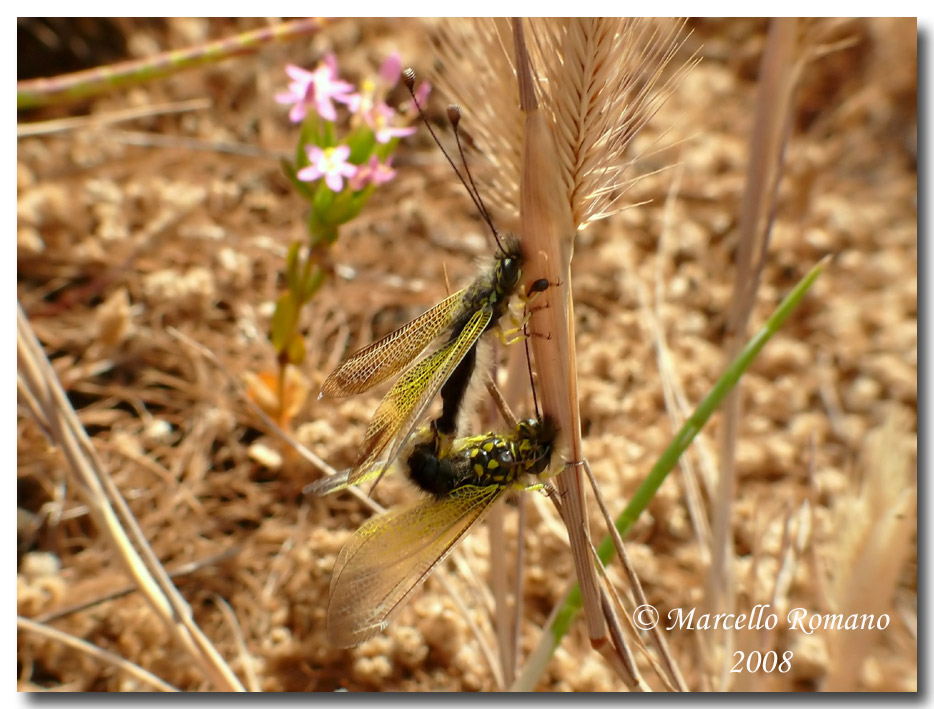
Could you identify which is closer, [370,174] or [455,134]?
[455,134]

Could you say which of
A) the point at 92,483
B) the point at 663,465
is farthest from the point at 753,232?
the point at 92,483

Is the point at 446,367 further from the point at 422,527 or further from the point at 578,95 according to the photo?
the point at 578,95

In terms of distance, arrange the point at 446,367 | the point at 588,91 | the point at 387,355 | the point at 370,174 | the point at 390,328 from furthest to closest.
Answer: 1. the point at 390,328
2. the point at 370,174
3. the point at 387,355
4. the point at 446,367
5. the point at 588,91

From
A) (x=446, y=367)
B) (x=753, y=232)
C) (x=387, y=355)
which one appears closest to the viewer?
(x=446, y=367)

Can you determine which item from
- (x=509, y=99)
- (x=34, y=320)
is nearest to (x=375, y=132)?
(x=509, y=99)

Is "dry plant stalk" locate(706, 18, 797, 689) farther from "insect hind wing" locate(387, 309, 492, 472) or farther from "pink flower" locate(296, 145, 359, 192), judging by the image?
"pink flower" locate(296, 145, 359, 192)

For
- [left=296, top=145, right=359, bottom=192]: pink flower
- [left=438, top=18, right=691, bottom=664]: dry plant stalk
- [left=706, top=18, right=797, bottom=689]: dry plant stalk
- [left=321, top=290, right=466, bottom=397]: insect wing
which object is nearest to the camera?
[left=438, top=18, right=691, bottom=664]: dry plant stalk

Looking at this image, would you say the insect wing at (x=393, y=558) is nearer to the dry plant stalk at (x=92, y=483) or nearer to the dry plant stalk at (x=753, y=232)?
the dry plant stalk at (x=92, y=483)

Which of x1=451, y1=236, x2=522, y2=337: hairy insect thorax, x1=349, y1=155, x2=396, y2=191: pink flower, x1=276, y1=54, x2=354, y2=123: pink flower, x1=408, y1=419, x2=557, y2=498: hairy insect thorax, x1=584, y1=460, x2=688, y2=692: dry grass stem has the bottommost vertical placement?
x1=584, y1=460, x2=688, y2=692: dry grass stem

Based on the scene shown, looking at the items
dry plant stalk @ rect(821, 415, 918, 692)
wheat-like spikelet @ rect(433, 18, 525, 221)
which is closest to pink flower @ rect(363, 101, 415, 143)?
wheat-like spikelet @ rect(433, 18, 525, 221)
